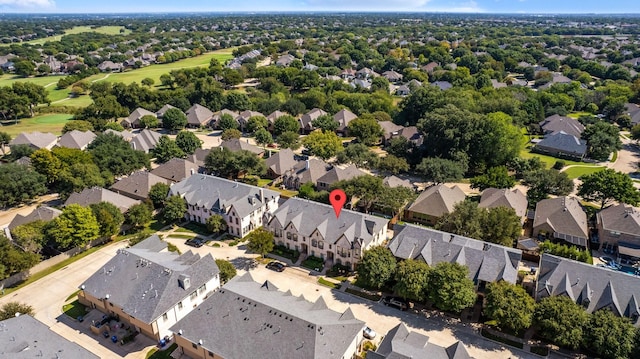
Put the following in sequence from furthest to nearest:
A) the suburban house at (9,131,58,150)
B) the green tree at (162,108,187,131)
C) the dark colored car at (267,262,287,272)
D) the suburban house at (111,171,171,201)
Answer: the green tree at (162,108,187,131), the suburban house at (9,131,58,150), the suburban house at (111,171,171,201), the dark colored car at (267,262,287,272)

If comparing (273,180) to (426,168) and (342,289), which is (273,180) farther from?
(342,289)

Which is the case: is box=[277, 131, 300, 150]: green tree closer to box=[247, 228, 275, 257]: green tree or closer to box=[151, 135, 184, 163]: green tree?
box=[151, 135, 184, 163]: green tree

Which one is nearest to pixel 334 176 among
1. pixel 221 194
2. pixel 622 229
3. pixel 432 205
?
pixel 432 205

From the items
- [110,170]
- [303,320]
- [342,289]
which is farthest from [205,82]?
[303,320]

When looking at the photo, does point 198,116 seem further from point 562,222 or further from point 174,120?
point 562,222

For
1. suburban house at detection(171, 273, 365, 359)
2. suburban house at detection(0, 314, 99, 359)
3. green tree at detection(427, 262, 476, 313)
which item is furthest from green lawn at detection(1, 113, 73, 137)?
green tree at detection(427, 262, 476, 313)

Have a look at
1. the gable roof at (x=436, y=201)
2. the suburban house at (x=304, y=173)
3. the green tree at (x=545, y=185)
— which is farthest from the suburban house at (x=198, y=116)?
the green tree at (x=545, y=185)
